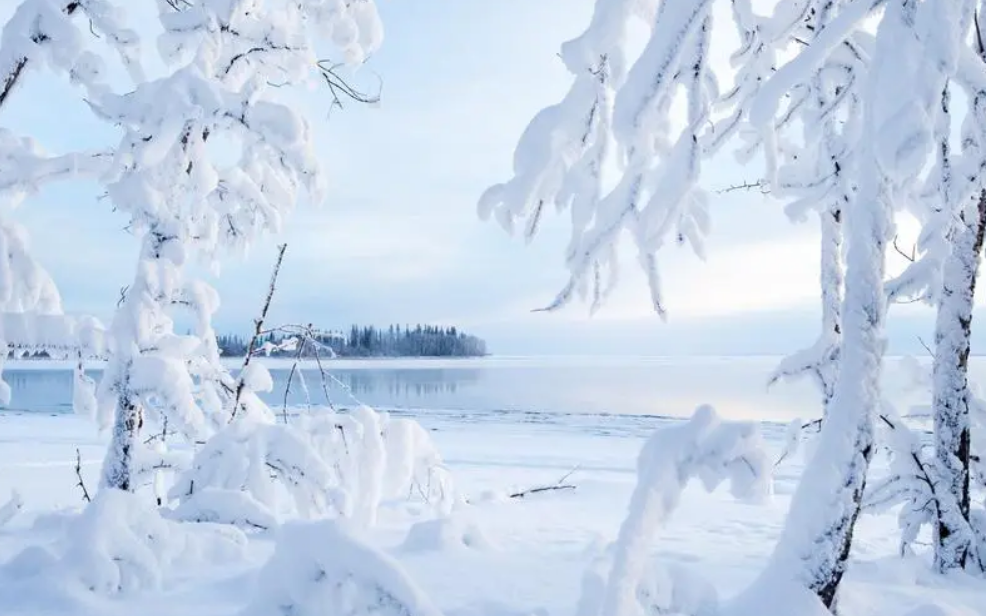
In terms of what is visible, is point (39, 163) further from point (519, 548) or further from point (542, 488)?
point (542, 488)

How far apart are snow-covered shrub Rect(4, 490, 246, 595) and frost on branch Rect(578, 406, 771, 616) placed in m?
2.32

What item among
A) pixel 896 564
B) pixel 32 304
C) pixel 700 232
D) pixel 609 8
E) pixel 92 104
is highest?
pixel 92 104

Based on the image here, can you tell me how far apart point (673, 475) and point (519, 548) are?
3.03 metres

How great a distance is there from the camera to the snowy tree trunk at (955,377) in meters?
4.71

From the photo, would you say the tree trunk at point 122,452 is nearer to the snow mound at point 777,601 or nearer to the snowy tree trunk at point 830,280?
the snow mound at point 777,601

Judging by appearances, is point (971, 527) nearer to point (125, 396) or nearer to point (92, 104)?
point (125, 396)

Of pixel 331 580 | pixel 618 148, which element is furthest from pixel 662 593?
pixel 618 148

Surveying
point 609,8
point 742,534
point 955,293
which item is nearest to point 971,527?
point 955,293

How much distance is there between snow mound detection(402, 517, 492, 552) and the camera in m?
4.37

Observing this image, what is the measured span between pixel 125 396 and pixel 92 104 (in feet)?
6.31

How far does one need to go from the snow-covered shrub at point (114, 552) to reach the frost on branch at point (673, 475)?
232cm

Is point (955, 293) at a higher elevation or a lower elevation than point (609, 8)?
lower

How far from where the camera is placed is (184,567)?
141 inches

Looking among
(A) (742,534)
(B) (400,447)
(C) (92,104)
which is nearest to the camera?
(C) (92,104)
